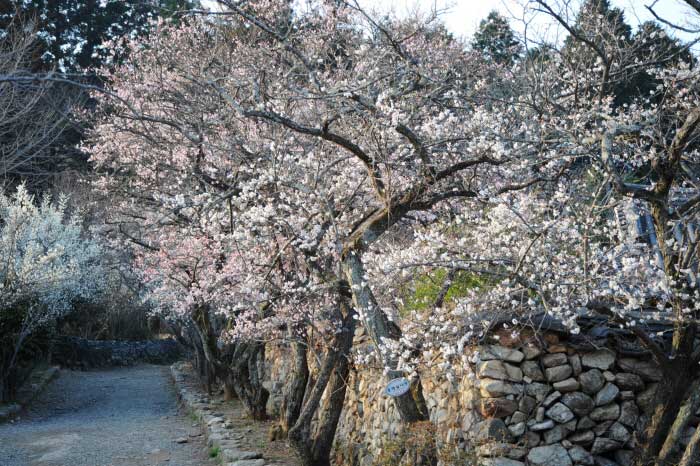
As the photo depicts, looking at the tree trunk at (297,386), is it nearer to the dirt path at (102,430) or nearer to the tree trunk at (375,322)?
the dirt path at (102,430)

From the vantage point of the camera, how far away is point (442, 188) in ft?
18.6

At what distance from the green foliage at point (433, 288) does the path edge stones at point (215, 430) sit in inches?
93.4

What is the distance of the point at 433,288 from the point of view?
21.5 feet

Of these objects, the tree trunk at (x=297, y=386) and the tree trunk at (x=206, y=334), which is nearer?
the tree trunk at (x=297, y=386)

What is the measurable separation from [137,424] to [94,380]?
762 cm

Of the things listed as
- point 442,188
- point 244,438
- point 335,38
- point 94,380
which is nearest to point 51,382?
point 94,380

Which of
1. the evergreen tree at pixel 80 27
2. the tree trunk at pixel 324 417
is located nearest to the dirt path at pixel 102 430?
the tree trunk at pixel 324 417

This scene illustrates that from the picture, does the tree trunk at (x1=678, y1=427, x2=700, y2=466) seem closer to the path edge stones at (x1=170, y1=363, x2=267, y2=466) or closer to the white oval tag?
the white oval tag

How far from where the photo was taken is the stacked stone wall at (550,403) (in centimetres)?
511

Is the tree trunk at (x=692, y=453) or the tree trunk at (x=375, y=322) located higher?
the tree trunk at (x=375, y=322)

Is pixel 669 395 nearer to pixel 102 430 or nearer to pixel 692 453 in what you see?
pixel 692 453

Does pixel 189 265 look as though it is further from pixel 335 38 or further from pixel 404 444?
pixel 404 444

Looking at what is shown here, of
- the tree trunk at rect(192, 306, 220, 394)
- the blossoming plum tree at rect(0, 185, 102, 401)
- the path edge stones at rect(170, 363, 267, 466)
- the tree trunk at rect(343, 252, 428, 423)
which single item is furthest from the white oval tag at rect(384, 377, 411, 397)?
the blossoming plum tree at rect(0, 185, 102, 401)

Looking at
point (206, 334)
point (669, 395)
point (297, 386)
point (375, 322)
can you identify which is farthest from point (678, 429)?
point (206, 334)
